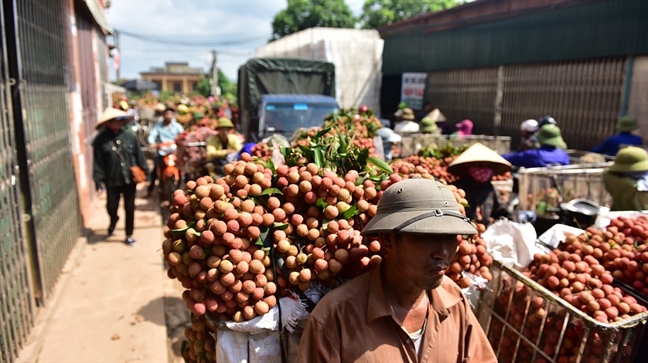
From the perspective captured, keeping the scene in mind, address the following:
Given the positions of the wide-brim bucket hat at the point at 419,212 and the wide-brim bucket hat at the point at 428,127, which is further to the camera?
the wide-brim bucket hat at the point at 428,127

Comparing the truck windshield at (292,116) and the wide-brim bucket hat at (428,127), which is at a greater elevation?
the truck windshield at (292,116)

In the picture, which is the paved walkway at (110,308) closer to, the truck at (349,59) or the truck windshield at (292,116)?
the truck windshield at (292,116)

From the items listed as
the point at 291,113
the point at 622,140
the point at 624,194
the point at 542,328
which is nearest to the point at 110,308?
the point at 542,328

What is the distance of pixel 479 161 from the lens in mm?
4020

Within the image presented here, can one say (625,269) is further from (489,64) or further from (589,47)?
(489,64)

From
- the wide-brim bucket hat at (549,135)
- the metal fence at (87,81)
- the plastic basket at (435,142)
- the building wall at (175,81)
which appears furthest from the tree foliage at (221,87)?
the wide-brim bucket hat at (549,135)

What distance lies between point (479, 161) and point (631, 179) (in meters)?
1.37

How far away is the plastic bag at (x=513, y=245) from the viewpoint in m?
3.15

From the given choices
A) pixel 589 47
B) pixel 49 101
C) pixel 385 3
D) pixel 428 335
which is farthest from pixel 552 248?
pixel 385 3

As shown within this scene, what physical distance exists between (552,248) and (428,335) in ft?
6.08

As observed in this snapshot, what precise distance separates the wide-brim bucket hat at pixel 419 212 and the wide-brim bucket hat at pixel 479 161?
226 centimetres

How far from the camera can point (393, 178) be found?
94.2 inches

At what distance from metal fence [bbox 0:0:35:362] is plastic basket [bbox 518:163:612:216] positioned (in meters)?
4.68

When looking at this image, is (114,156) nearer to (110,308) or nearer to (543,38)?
(110,308)
